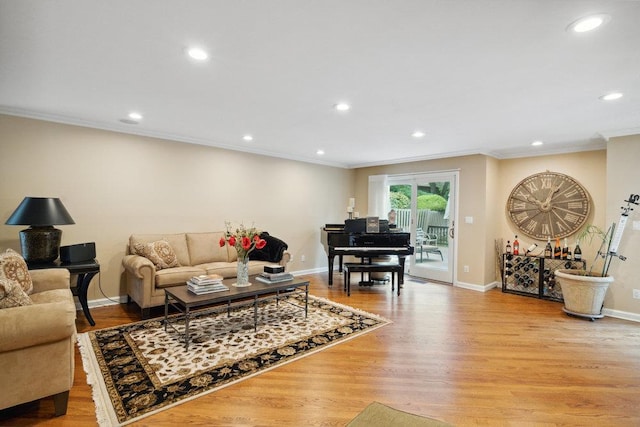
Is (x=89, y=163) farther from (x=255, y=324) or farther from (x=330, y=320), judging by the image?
(x=330, y=320)

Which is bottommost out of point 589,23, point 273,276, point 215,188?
point 273,276

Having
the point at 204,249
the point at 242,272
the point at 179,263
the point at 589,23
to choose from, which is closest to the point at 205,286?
the point at 242,272

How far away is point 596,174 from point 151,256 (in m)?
6.36

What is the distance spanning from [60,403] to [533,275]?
229 inches

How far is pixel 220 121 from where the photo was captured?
3832 mm

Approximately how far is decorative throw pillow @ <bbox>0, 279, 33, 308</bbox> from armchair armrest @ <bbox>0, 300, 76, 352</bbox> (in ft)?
0.38

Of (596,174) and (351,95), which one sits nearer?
(351,95)

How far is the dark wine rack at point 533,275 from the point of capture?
185 inches

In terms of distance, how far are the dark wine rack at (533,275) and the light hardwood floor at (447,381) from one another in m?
0.91

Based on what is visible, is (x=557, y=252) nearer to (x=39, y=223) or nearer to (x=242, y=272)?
(x=242, y=272)

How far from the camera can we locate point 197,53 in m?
2.12

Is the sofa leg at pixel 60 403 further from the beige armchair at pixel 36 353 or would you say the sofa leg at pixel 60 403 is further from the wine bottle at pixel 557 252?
the wine bottle at pixel 557 252

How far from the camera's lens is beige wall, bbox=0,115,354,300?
11.8ft

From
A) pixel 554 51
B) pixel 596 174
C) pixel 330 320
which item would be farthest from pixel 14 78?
pixel 596 174
